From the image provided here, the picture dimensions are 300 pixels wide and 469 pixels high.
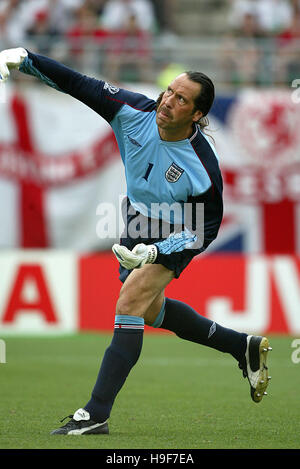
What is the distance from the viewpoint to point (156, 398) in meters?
7.03

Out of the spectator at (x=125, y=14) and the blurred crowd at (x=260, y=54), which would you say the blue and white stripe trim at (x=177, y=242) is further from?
the spectator at (x=125, y=14)

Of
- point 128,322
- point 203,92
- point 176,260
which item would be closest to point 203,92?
point 203,92

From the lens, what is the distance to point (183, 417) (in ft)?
20.0

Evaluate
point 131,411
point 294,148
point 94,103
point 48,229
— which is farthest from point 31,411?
point 294,148

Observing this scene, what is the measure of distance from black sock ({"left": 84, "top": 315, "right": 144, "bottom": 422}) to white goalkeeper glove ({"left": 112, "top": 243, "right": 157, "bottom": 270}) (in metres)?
0.33

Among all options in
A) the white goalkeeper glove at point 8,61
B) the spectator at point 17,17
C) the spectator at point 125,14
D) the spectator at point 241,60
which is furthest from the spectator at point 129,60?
the white goalkeeper glove at point 8,61

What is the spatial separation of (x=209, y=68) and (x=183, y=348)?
5.05m

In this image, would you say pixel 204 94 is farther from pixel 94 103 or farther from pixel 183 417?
pixel 183 417

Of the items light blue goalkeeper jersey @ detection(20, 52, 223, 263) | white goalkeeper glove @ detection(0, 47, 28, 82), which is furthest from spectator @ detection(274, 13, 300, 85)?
white goalkeeper glove @ detection(0, 47, 28, 82)

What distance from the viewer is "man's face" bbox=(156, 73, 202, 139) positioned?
5.59m

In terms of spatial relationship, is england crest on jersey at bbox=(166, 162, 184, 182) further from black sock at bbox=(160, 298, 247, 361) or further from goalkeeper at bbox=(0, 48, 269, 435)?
black sock at bbox=(160, 298, 247, 361)

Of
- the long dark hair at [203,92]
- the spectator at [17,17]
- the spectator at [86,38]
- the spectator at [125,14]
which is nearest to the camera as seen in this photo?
the long dark hair at [203,92]

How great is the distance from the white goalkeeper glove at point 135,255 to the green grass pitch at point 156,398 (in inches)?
39.7

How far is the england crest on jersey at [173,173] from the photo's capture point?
224 inches
